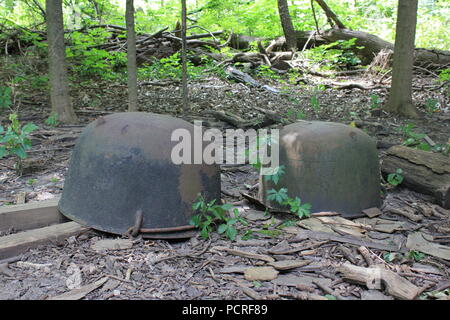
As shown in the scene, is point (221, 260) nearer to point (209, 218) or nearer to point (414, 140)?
point (209, 218)

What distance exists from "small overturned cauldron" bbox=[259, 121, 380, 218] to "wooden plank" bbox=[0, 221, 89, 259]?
1774mm

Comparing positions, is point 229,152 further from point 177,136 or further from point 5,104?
point 5,104

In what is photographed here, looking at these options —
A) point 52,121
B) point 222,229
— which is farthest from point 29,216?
point 52,121

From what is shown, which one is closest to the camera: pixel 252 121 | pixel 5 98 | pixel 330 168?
pixel 330 168

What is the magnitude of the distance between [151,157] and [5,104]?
5.09 m

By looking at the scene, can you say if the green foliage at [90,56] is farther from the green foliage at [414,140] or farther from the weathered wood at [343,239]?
the weathered wood at [343,239]

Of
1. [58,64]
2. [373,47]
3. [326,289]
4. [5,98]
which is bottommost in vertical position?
[326,289]

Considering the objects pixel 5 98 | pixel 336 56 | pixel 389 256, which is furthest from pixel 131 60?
pixel 336 56

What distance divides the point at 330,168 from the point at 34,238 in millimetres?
2337

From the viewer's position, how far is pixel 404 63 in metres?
7.09

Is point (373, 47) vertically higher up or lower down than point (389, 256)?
higher up

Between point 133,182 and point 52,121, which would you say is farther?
point 52,121

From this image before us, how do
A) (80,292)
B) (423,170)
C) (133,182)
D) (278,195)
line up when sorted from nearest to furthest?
(80,292) → (133,182) → (278,195) → (423,170)

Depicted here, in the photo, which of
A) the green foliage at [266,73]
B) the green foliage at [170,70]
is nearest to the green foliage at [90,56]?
the green foliage at [170,70]
